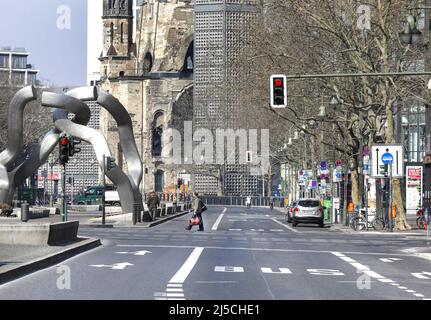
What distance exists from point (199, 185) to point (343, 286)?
13901 cm

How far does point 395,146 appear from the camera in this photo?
5309 cm

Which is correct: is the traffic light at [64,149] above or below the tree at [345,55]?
below

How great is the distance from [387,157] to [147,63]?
407 feet

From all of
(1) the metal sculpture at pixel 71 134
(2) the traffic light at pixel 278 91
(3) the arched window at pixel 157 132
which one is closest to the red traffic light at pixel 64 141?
(2) the traffic light at pixel 278 91

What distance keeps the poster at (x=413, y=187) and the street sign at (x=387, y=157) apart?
20054mm

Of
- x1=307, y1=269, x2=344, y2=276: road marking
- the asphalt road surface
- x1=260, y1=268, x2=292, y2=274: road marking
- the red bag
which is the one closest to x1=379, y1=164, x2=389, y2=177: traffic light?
the red bag

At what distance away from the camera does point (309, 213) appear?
6781 centimetres

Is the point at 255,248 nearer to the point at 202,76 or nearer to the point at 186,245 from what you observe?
the point at 186,245

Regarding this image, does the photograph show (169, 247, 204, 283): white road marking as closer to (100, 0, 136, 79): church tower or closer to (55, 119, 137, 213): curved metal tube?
(55, 119, 137, 213): curved metal tube

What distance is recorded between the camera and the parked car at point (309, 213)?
6762cm

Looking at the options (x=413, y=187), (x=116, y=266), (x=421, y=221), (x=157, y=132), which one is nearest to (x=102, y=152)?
(x=421, y=221)

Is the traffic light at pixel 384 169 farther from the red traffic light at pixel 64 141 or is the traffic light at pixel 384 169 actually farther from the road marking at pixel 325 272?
the road marking at pixel 325 272

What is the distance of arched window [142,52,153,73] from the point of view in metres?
174

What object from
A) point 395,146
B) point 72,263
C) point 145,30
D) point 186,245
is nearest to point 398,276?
point 72,263
